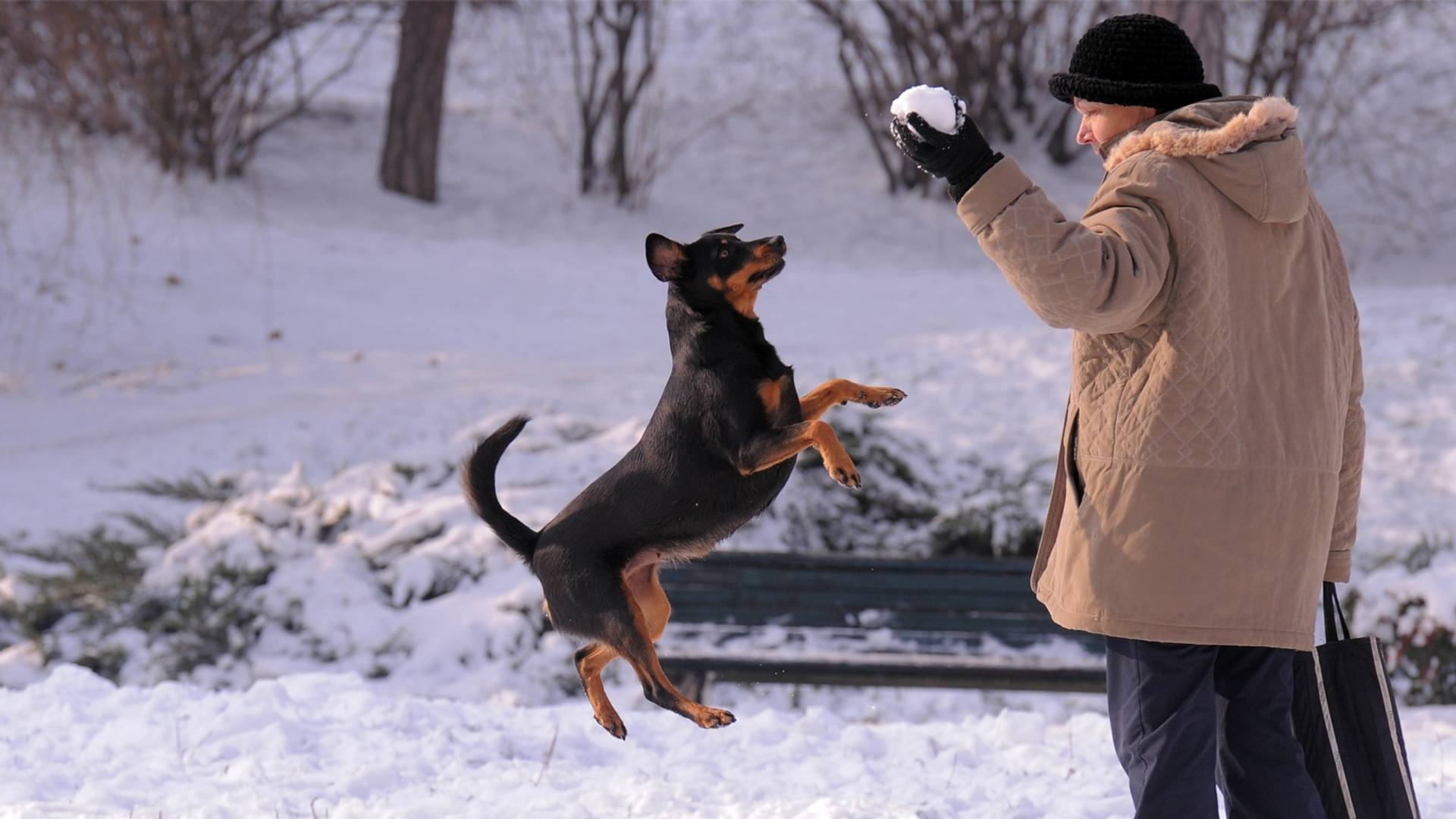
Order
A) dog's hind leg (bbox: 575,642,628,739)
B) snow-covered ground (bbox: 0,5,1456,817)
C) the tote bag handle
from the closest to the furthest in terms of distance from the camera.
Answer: dog's hind leg (bbox: 575,642,628,739) < the tote bag handle < snow-covered ground (bbox: 0,5,1456,817)

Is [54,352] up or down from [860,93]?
down

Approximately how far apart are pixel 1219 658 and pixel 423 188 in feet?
43.2

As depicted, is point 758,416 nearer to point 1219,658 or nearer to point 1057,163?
point 1219,658

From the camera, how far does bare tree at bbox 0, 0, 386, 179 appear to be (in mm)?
11750

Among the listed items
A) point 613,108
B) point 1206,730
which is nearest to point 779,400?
point 1206,730

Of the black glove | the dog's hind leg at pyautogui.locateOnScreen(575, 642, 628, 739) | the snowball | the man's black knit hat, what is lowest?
the dog's hind leg at pyautogui.locateOnScreen(575, 642, 628, 739)

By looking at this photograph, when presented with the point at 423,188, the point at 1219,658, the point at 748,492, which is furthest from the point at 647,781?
the point at 423,188

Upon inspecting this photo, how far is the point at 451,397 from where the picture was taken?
875 centimetres

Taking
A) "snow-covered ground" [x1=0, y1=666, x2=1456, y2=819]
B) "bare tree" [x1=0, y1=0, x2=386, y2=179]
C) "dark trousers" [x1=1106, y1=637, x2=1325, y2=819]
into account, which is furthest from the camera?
"bare tree" [x1=0, y1=0, x2=386, y2=179]

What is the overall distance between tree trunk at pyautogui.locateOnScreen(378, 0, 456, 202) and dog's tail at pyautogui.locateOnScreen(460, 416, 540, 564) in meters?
11.6

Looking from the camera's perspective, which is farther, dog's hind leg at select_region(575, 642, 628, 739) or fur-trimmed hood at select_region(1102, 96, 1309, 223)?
fur-trimmed hood at select_region(1102, 96, 1309, 223)

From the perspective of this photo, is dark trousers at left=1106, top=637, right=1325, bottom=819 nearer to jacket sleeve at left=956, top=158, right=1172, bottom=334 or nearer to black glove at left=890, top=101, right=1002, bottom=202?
jacket sleeve at left=956, top=158, right=1172, bottom=334

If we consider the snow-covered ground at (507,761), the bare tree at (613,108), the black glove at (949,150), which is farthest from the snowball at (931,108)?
the bare tree at (613,108)

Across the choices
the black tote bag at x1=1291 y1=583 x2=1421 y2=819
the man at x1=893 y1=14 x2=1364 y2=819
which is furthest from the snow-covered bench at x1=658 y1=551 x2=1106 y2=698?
the man at x1=893 y1=14 x2=1364 y2=819
